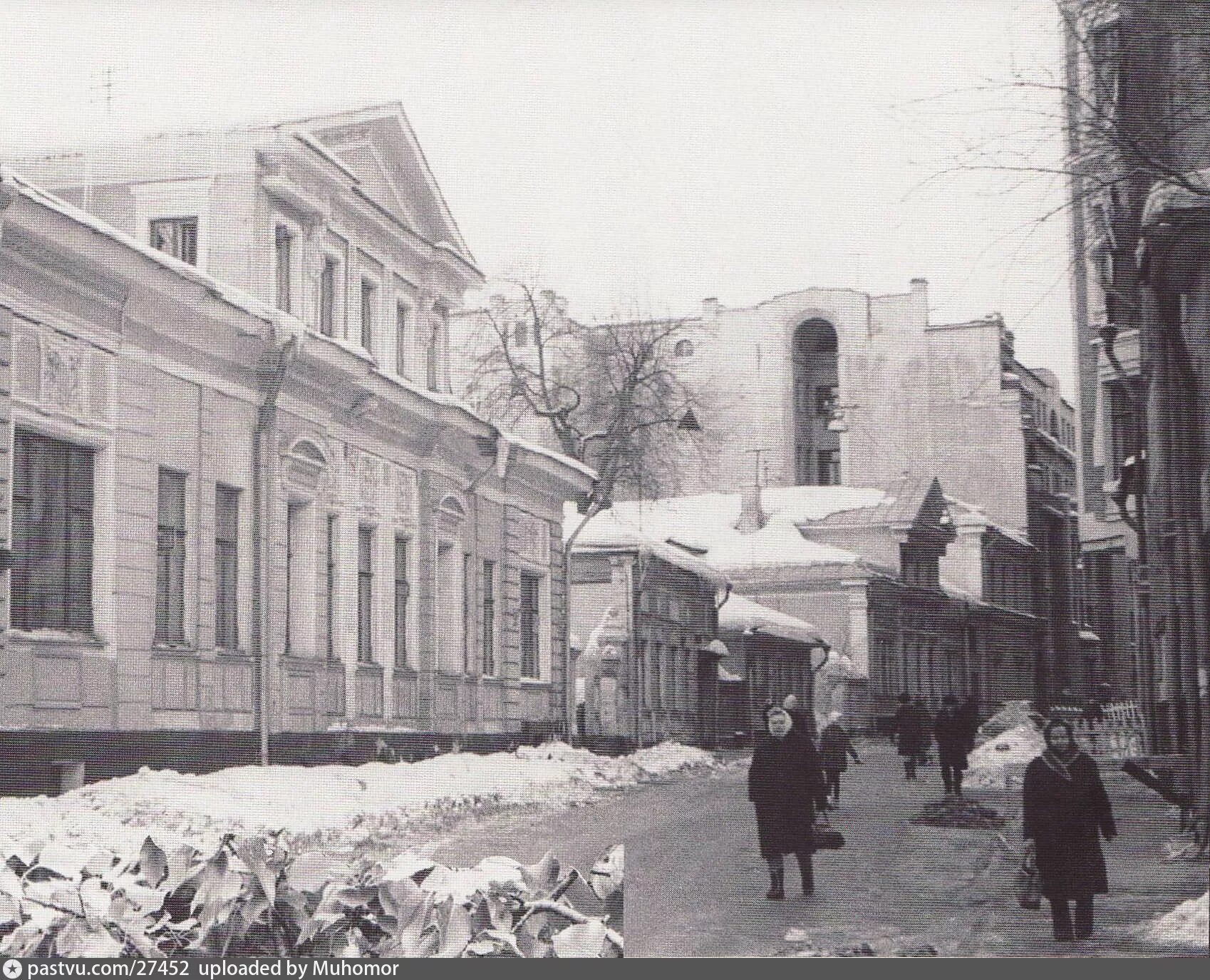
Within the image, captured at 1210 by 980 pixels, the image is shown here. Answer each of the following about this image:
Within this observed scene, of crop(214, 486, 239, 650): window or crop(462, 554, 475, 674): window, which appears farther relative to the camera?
crop(462, 554, 475, 674): window

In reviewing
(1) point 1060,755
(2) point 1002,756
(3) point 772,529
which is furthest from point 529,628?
(1) point 1060,755

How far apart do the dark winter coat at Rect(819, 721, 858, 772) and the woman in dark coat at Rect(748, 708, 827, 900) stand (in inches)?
2.5

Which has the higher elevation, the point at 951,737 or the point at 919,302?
the point at 919,302

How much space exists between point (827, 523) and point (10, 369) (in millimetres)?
2924

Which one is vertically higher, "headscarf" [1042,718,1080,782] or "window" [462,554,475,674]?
"window" [462,554,475,674]

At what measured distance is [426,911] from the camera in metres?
6.16

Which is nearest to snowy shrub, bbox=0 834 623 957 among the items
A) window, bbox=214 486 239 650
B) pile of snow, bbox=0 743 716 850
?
pile of snow, bbox=0 743 716 850

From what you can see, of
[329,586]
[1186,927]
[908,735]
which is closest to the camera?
[1186,927]

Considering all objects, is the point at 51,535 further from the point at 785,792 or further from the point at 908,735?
the point at 908,735

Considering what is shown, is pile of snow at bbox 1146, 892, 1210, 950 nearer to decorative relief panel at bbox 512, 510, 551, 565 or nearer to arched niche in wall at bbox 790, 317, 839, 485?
arched niche in wall at bbox 790, 317, 839, 485

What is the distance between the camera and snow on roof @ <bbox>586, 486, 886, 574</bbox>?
677 centimetres

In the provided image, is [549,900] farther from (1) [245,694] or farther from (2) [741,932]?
(1) [245,694]

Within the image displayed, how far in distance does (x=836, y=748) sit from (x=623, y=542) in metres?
1.54

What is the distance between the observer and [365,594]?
803 centimetres
